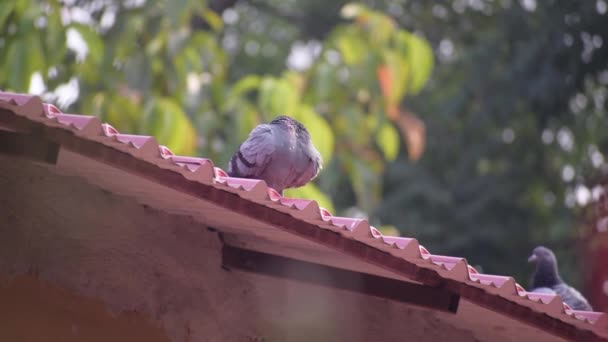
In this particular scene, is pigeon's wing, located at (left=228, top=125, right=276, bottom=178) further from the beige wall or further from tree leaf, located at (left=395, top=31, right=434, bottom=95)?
tree leaf, located at (left=395, top=31, right=434, bottom=95)

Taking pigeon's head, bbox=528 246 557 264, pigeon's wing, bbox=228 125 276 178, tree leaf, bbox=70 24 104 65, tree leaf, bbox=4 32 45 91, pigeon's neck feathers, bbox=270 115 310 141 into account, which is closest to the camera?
pigeon's wing, bbox=228 125 276 178

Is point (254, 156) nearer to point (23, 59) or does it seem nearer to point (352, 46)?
point (23, 59)

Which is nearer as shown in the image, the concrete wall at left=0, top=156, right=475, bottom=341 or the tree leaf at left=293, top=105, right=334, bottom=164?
the concrete wall at left=0, top=156, right=475, bottom=341

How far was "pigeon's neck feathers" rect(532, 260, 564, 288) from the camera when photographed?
6766 mm

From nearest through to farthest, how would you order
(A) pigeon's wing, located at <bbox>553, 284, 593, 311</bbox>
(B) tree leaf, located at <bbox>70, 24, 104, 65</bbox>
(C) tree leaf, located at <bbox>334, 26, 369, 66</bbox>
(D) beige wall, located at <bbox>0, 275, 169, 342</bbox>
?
(D) beige wall, located at <bbox>0, 275, 169, 342</bbox> < (A) pigeon's wing, located at <bbox>553, 284, 593, 311</bbox> < (B) tree leaf, located at <bbox>70, 24, 104, 65</bbox> < (C) tree leaf, located at <bbox>334, 26, 369, 66</bbox>

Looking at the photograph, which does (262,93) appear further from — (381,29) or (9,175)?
(9,175)

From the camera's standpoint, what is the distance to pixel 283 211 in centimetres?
366

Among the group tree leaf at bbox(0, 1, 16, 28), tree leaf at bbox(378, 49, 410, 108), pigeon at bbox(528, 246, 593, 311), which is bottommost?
pigeon at bbox(528, 246, 593, 311)

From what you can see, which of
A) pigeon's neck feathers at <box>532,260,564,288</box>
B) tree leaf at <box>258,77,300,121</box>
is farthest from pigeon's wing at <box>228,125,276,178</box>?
tree leaf at <box>258,77,300,121</box>

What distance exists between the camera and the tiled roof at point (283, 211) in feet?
11.1

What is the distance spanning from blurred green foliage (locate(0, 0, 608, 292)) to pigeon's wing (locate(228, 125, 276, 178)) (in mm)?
1617

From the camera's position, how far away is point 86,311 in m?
3.92

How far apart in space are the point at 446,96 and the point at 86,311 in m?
16.0

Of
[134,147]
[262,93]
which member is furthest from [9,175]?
[262,93]
